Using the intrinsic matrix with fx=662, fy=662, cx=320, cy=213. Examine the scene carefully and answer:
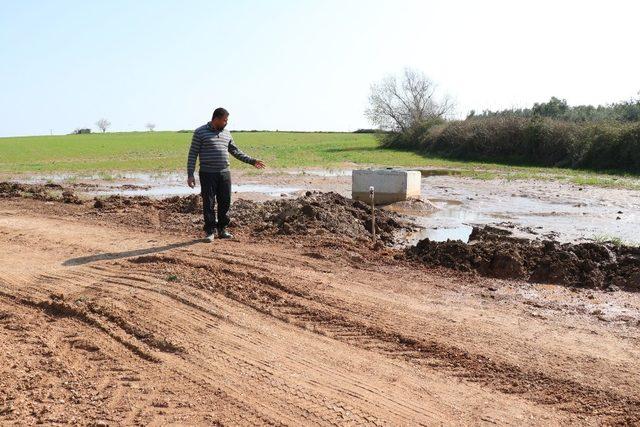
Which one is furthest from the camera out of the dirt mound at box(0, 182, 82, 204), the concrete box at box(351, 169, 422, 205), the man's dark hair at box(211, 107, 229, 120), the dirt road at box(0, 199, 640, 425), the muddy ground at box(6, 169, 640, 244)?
the concrete box at box(351, 169, 422, 205)

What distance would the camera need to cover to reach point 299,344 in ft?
19.5

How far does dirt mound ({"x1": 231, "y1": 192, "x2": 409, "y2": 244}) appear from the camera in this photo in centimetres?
1198

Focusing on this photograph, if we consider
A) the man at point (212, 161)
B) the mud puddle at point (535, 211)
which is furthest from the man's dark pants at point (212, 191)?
the mud puddle at point (535, 211)

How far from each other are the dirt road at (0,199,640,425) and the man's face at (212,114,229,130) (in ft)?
7.00

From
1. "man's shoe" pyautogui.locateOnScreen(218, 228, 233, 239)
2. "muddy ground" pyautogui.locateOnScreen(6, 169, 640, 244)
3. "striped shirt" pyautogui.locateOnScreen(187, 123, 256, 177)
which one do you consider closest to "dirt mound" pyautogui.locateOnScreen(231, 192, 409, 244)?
"man's shoe" pyautogui.locateOnScreen(218, 228, 233, 239)

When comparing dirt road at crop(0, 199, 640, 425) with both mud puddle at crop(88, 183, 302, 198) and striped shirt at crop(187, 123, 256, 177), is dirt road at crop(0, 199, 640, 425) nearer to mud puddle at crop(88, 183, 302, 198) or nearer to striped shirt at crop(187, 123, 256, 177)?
striped shirt at crop(187, 123, 256, 177)

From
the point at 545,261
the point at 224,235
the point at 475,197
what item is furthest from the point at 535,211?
the point at 224,235

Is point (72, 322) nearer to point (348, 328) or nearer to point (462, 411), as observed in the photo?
point (348, 328)

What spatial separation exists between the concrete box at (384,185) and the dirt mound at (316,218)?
308cm

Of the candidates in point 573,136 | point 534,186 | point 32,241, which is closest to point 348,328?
point 32,241

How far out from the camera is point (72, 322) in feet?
21.5

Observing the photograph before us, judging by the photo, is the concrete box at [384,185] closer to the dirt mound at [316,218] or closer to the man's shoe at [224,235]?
the dirt mound at [316,218]

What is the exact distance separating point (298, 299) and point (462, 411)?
9.51ft

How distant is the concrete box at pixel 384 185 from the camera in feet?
60.7
